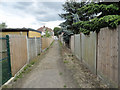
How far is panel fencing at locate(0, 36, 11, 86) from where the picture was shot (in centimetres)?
342

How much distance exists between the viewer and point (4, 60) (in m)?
3.50

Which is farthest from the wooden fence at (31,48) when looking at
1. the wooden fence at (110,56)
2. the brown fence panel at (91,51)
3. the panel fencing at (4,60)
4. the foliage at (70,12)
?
the foliage at (70,12)

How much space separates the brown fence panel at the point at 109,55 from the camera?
2.61m

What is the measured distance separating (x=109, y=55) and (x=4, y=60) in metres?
3.75

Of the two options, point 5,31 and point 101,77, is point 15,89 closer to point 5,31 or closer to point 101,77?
point 101,77

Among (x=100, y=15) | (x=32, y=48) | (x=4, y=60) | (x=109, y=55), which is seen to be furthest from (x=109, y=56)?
(x=32, y=48)

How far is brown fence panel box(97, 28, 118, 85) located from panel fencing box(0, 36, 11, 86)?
3651 mm

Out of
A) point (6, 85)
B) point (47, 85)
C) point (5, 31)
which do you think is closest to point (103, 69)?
point (47, 85)

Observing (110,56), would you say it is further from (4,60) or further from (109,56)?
(4,60)

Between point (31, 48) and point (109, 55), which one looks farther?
point (31, 48)

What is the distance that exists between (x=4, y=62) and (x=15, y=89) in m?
1.12

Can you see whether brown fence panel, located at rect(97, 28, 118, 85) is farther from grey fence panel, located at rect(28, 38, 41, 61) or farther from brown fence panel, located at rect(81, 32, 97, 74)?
grey fence panel, located at rect(28, 38, 41, 61)

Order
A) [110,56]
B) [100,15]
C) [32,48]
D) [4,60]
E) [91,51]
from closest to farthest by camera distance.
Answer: [110,56], [4,60], [100,15], [91,51], [32,48]

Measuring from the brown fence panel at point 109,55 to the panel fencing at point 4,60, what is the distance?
365cm
